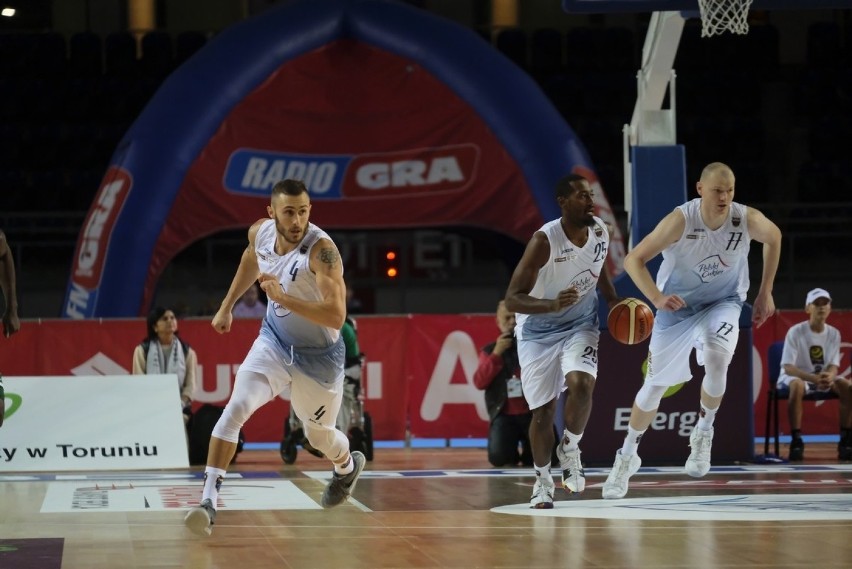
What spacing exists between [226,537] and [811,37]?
880 inches

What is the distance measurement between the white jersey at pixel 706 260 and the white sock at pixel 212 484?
152 inches

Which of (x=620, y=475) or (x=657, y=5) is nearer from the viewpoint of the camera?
(x=620, y=475)

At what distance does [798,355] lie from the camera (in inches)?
594

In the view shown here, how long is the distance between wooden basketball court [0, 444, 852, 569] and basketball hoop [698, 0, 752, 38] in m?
3.68

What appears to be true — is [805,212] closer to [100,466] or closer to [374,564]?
[100,466]

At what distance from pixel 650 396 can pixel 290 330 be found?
123 inches

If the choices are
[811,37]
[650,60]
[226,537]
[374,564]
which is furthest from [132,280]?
[811,37]

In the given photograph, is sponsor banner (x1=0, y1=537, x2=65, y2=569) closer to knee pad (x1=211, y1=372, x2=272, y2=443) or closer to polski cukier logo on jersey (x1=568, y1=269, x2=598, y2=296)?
knee pad (x1=211, y1=372, x2=272, y2=443)

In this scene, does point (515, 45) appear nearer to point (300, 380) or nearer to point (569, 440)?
point (569, 440)

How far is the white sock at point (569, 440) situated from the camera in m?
9.50

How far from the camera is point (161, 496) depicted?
34.7 ft

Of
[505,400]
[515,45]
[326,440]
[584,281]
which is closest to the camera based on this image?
[326,440]

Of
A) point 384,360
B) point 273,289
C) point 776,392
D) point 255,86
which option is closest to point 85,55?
point 255,86

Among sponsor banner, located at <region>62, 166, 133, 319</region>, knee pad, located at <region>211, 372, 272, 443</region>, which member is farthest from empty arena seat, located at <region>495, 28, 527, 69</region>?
knee pad, located at <region>211, 372, 272, 443</region>
